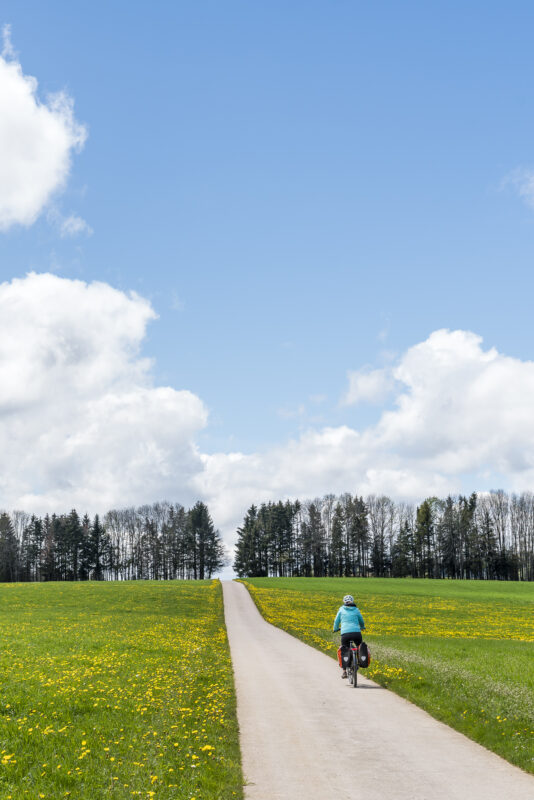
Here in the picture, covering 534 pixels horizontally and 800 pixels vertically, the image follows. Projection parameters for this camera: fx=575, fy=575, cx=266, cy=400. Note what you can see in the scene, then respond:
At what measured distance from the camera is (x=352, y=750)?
9719mm

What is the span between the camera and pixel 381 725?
11492 mm

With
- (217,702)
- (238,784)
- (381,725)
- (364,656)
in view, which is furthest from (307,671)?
(238,784)

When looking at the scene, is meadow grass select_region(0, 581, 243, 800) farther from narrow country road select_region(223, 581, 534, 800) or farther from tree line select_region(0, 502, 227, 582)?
tree line select_region(0, 502, 227, 582)

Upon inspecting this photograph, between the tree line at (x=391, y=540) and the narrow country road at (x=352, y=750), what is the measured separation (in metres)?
117

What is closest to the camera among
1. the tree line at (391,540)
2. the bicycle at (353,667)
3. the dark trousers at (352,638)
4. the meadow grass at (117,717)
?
the meadow grass at (117,717)

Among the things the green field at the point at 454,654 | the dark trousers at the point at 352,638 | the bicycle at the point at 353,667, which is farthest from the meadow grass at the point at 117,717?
the green field at the point at 454,654

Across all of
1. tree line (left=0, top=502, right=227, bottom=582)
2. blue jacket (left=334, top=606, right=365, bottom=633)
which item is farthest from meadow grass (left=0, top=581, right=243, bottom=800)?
tree line (left=0, top=502, right=227, bottom=582)

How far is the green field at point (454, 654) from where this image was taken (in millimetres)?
11943

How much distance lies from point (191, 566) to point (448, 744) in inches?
4926

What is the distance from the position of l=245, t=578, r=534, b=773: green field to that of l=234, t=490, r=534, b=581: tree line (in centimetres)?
7147

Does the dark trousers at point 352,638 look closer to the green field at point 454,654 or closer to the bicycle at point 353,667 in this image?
the bicycle at point 353,667

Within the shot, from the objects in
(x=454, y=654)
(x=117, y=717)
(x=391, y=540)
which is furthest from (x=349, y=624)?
(x=391, y=540)

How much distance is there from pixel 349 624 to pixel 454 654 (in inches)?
325

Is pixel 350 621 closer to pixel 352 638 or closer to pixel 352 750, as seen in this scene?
pixel 352 638
